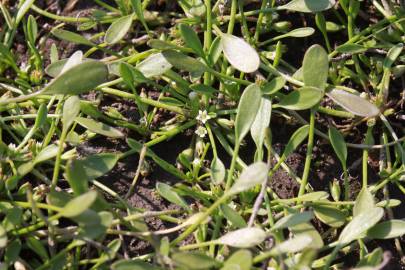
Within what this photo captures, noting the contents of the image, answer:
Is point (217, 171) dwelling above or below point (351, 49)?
below

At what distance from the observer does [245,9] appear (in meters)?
1.89

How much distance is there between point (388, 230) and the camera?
143 centimetres

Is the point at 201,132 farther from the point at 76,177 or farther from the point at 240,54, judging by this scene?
the point at 76,177

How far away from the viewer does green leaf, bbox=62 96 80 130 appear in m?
1.44

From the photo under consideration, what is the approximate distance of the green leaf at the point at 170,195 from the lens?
149 cm

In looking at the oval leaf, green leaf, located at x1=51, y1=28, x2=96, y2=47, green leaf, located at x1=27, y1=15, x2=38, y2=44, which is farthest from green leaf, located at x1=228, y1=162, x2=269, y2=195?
green leaf, located at x1=27, y1=15, x2=38, y2=44

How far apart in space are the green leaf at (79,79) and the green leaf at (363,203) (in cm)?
64

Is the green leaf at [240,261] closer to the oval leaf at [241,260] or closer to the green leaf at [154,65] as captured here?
the oval leaf at [241,260]

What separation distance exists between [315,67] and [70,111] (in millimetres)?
575

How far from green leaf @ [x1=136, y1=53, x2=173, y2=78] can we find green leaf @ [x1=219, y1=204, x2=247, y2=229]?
0.40 metres

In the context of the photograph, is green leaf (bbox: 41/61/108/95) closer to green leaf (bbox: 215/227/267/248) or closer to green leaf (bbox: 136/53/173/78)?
green leaf (bbox: 136/53/173/78)

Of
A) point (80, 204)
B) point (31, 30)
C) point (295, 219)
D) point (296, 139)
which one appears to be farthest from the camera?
point (31, 30)

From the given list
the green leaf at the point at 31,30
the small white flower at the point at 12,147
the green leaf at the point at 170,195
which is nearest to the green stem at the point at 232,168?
the green leaf at the point at 170,195

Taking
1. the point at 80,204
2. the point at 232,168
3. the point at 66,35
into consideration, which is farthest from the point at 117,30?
the point at 80,204
